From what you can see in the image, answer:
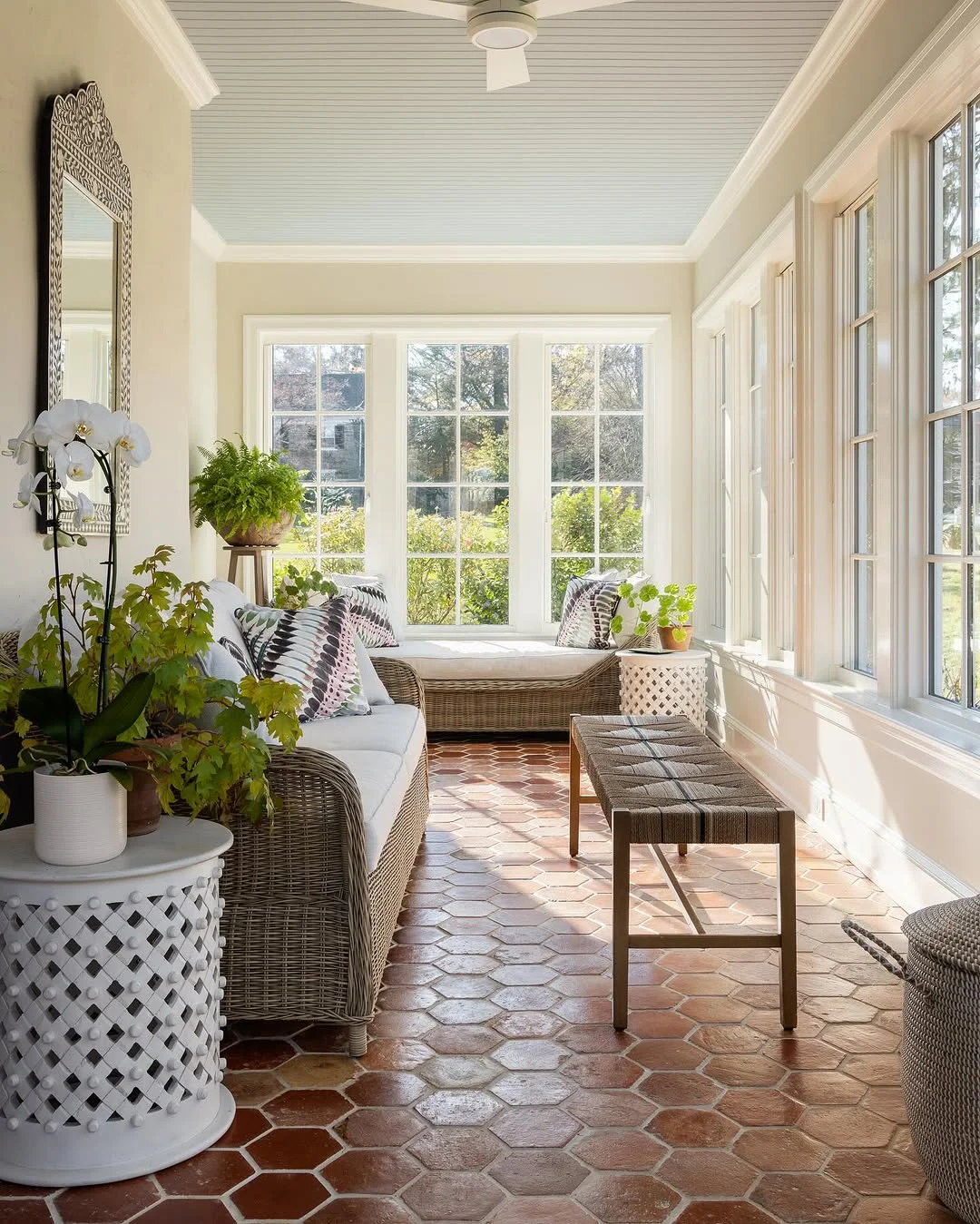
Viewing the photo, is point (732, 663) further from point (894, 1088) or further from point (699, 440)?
point (894, 1088)

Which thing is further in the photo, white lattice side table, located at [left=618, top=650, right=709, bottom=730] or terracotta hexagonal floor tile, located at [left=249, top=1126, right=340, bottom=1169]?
white lattice side table, located at [left=618, top=650, right=709, bottom=730]

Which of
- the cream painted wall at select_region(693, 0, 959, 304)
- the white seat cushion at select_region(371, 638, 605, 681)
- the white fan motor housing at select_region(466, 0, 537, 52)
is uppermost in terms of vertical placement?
the cream painted wall at select_region(693, 0, 959, 304)

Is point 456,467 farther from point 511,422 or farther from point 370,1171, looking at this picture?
point 370,1171

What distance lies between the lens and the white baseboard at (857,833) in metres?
3.21

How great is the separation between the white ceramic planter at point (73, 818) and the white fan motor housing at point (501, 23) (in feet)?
7.64

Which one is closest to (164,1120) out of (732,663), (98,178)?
(98,178)

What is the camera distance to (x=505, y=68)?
3408 mm

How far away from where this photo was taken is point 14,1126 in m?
1.89

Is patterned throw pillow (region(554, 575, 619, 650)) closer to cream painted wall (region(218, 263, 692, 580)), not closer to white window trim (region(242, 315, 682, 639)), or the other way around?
white window trim (region(242, 315, 682, 639))

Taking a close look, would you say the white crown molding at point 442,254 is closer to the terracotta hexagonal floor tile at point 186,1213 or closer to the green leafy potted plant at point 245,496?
the green leafy potted plant at point 245,496

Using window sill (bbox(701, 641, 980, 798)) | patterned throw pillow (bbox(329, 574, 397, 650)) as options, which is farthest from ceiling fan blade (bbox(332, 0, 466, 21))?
patterned throw pillow (bbox(329, 574, 397, 650))

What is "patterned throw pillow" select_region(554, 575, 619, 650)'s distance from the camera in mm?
6684

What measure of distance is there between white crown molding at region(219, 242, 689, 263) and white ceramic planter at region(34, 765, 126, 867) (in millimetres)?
5722

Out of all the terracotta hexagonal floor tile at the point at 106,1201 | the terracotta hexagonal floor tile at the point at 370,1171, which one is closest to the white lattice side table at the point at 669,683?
the terracotta hexagonal floor tile at the point at 370,1171
